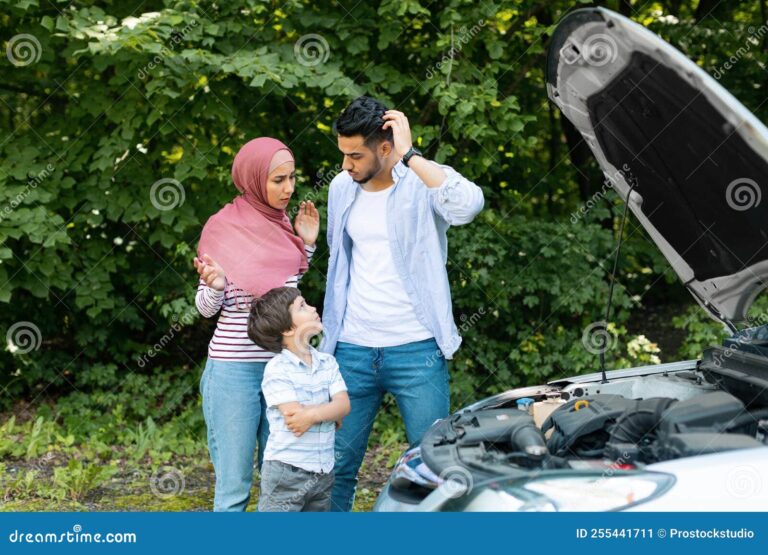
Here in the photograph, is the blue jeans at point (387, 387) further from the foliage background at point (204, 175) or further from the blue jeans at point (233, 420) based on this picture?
the foliage background at point (204, 175)

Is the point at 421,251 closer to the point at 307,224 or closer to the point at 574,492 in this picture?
the point at 307,224

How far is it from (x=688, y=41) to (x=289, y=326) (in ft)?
19.3

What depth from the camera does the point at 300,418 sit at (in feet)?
12.2

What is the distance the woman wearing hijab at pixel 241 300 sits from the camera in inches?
152

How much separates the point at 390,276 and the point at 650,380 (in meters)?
1.17

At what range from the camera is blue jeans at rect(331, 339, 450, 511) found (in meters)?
3.99

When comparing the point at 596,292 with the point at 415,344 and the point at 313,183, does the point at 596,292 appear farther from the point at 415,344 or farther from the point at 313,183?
the point at 415,344

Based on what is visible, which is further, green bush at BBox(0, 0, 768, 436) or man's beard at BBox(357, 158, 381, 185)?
green bush at BBox(0, 0, 768, 436)

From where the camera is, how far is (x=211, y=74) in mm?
6512

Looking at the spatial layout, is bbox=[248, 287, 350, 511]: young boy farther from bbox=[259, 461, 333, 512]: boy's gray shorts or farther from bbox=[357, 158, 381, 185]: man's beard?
bbox=[357, 158, 381, 185]: man's beard

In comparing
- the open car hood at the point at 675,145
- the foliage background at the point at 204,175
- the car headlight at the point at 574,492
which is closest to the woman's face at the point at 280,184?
the open car hood at the point at 675,145

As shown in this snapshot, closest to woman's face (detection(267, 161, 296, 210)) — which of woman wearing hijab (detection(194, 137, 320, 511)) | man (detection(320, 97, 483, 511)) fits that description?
woman wearing hijab (detection(194, 137, 320, 511))

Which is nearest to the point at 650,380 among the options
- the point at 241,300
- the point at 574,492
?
the point at 574,492

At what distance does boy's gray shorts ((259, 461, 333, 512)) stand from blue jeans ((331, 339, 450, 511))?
377mm
